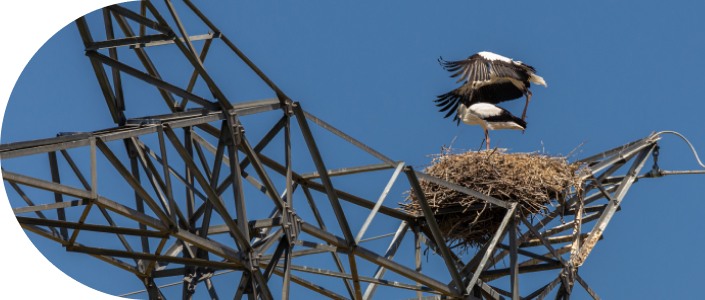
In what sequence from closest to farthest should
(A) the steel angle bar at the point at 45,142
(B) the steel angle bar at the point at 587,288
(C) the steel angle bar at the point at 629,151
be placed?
(A) the steel angle bar at the point at 45,142, (B) the steel angle bar at the point at 587,288, (C) the steel angle bar at the point at 629,151

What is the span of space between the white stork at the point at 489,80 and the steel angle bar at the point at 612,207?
2.42 m

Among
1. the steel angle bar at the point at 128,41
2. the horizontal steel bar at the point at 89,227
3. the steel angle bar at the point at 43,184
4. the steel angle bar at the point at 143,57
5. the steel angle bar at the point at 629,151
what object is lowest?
the steel angle bar at the point at 43,184

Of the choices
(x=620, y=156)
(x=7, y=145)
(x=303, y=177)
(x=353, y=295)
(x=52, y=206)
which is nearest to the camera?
(x=7, y=145)

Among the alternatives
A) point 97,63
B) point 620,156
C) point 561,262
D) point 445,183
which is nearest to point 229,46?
point 97,63

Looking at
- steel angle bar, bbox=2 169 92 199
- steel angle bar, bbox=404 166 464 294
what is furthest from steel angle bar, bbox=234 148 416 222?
steel angle bar, bbox=2 169 92 199

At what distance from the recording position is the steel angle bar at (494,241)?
11.3m

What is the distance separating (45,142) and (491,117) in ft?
28.8

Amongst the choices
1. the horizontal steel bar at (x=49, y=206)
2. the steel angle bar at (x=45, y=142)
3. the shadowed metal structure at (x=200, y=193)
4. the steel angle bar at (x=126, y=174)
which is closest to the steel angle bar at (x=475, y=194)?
the shadowed metal structure at (x=200, y=193)

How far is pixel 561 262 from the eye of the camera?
40.9 feet

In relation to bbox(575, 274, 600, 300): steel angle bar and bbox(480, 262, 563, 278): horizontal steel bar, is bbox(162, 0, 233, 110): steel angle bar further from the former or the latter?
bbox(575, 274, 600, 300): steel angle bar

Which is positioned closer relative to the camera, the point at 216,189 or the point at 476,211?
the point at 216,189

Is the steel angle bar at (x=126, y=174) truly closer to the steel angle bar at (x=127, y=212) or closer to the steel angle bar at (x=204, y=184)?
the steel angle bar at (x=127, y=212)

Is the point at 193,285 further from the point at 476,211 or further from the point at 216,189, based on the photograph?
the point at 476,211

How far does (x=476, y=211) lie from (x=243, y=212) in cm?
466
